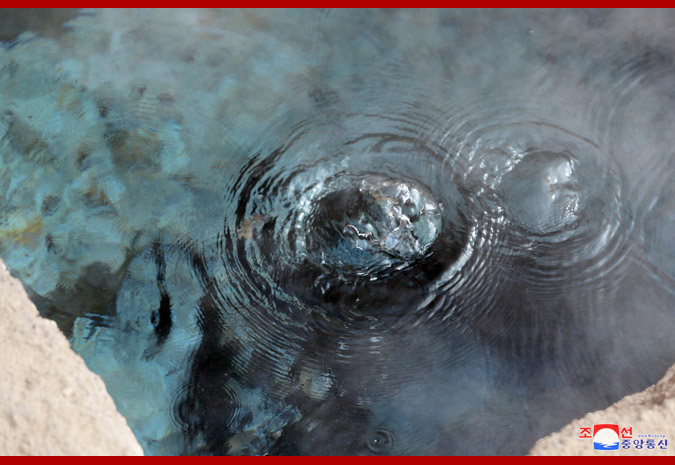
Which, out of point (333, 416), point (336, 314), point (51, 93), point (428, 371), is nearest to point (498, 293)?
point (428, 371)

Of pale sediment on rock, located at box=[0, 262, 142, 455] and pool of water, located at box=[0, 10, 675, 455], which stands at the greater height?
pool of water, located at box=[0, 10, 675, 455]

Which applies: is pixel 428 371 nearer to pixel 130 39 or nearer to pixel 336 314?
pixel 336 314

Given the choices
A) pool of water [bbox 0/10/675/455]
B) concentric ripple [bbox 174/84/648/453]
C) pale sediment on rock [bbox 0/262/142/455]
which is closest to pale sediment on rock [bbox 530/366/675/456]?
pool of water [bbox 0/10/675/455]

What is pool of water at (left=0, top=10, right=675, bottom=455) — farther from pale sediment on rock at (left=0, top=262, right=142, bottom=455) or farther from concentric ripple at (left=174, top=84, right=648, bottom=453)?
pale sediment on rock at (left=0, top=262, right=142, bottom=455)

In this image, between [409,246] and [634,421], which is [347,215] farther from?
[634,421]

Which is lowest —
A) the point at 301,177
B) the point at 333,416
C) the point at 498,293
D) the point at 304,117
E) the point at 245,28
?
the point at 333,416

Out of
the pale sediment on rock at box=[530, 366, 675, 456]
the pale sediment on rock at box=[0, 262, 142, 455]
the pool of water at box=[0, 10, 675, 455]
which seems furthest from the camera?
the pool of water at box=[0, 10, 675, 455]

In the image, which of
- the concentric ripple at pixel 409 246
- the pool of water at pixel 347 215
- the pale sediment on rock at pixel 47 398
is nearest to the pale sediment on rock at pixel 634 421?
the pool of water at pixel 347 215
